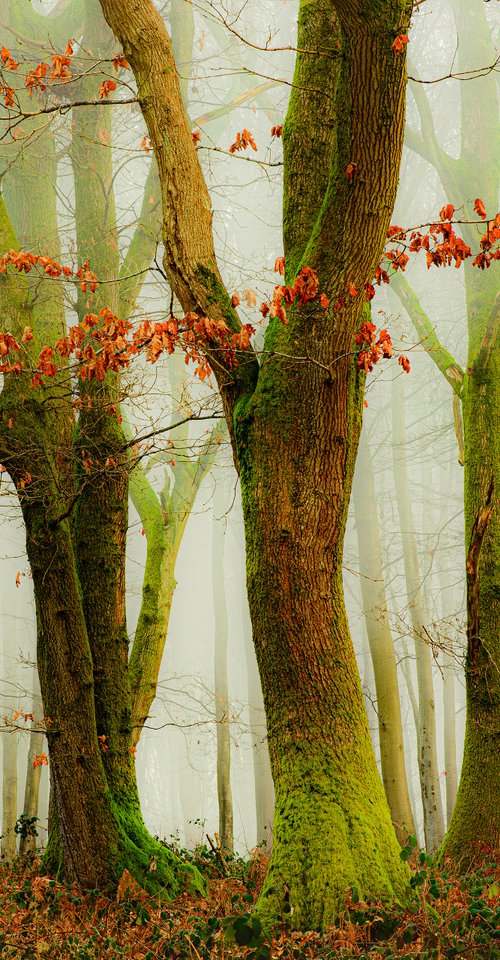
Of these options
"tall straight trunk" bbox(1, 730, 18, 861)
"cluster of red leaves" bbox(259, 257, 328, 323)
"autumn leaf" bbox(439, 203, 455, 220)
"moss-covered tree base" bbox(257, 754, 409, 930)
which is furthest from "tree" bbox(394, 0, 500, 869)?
"tall straight trunk" bbox(1, 730, 18, 861)

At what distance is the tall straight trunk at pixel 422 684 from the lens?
38.4ft

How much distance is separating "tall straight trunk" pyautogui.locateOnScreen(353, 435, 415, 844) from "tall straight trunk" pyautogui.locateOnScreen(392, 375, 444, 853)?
1.79 ft

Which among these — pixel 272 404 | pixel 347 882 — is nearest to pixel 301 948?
pixel 347 882

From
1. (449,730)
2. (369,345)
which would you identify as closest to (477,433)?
(369,345)

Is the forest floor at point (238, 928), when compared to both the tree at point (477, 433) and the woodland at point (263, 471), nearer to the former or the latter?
the woodland at point (263, 471)

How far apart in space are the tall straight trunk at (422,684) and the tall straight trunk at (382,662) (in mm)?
547

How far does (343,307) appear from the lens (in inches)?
177

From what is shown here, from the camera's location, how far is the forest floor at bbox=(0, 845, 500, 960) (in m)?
3.48

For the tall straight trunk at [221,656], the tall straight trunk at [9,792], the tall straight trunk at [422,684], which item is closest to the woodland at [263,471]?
the tall straight trunk at [422,684]

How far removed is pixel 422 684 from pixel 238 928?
979 cm

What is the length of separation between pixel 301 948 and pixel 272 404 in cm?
277

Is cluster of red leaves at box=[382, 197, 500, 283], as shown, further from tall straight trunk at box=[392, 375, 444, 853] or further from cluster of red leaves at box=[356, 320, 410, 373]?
tall straight trunk at box=[392, 375, 444, 853]

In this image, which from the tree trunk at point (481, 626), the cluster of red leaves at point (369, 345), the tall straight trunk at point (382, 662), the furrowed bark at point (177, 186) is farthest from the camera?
the tall straight trunk at point (382, 662)

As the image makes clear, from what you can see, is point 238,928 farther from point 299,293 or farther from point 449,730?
point 449,730
